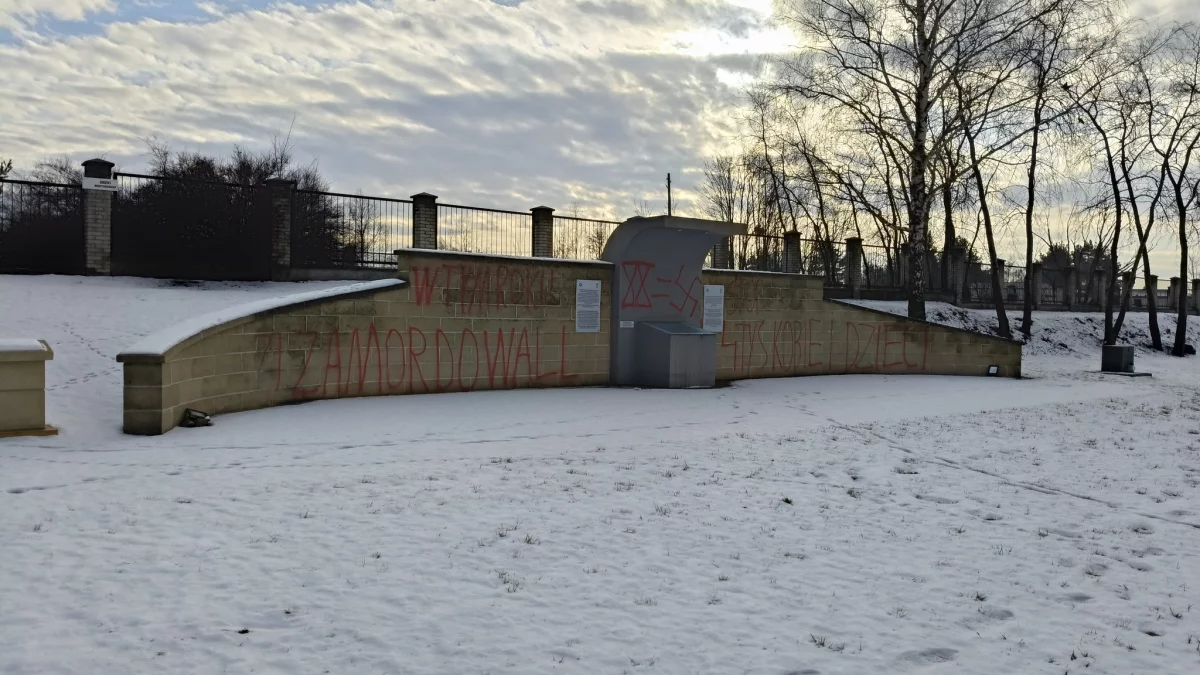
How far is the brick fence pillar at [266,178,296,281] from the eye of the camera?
699 inches

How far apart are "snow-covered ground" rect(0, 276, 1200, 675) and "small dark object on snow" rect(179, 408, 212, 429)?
0.97ft

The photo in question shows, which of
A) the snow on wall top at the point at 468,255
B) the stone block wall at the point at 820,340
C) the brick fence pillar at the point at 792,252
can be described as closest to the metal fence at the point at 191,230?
the snow on wall top at the point at 468,255

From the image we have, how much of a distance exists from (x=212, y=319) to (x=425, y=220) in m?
10.1

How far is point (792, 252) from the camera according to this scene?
26281 mm

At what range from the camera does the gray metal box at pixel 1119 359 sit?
19891 mm

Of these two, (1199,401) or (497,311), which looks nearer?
(497,311)

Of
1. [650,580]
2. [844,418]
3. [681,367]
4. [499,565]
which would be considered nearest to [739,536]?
[650,580]

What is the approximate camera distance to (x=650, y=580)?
A: 169 inches

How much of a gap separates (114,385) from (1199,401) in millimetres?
17844

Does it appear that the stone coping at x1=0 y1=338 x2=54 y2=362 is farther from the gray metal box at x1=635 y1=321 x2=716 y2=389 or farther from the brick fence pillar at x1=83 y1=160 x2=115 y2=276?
the brick fence pillar at x1=83 y1=160 x2=115 y2=276

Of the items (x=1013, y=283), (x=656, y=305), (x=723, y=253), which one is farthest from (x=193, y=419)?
(x=1013, y=283)

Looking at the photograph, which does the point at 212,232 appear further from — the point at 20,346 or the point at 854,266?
the point at 854,266

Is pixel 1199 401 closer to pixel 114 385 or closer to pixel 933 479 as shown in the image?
pixel 933 479

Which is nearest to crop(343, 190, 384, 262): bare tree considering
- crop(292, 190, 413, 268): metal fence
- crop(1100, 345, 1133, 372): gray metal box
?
crop(292, 190, 413, 268): metal fence
